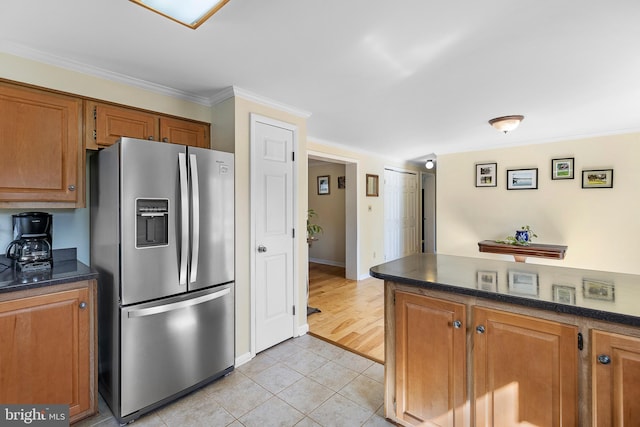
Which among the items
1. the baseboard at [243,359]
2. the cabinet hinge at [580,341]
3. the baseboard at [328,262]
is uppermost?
the cabinet hinge at [580,341]

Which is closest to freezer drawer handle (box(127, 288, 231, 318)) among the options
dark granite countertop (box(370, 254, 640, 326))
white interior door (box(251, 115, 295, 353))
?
white interior door (box(251, 115, 295, 353))

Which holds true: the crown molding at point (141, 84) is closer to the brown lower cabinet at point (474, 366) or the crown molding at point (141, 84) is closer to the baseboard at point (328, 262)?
the brown lower cabinet at point (474, 366)

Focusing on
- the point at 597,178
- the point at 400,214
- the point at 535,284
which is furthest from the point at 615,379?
the point at 400,214

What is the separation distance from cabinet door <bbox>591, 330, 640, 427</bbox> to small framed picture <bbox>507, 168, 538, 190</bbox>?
4153 millimetres

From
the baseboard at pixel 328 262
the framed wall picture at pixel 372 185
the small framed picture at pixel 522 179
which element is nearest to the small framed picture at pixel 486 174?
the small framed picture at pixel 522 179

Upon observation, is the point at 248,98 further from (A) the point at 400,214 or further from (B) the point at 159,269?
(A) the point at 400,214

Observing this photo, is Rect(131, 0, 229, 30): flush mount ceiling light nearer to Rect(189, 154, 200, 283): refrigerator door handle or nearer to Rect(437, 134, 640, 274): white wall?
Rect(189, 154, 200, 283): refrigerator door handle

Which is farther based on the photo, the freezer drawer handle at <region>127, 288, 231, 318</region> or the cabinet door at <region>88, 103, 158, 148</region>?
the cabinet door at <region>88, 103, 158, 148</region>

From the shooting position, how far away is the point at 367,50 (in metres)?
1.88

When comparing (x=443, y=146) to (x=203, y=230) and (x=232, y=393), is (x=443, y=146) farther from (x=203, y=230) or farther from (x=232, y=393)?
(x=232, y=393)

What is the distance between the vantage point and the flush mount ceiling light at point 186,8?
1.31 metres

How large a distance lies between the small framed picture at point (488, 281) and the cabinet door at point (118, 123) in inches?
101

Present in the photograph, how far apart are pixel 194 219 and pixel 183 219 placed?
78 millimetres

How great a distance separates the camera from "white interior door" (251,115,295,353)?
8.52 ft
